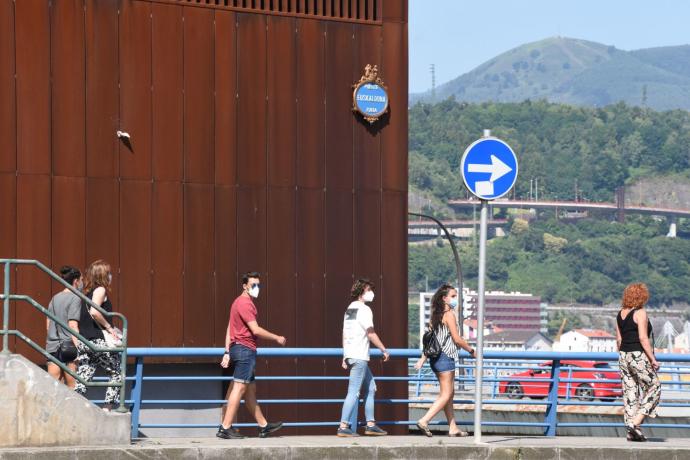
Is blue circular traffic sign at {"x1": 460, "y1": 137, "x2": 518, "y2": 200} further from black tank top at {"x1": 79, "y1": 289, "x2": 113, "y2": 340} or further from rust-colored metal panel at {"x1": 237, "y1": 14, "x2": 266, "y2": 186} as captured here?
rust-colored metal panel at {"x1": 237, "y1": 14, "x2": 266, "y2": 186}

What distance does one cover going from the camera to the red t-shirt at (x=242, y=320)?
46.2ft

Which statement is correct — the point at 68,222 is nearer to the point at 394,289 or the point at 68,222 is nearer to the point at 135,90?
the point at 135,90

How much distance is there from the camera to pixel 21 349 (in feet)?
58.0

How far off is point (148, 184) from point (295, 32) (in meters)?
3.11

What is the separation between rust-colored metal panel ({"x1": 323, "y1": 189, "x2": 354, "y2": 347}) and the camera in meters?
19.7

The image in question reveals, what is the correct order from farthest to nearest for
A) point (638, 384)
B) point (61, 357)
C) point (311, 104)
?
point (311, 104) → point (638, 384) → point (61, 357)

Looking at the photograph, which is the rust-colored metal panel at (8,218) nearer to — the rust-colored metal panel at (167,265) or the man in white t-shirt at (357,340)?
the rust-colored metal panel at (167,265)

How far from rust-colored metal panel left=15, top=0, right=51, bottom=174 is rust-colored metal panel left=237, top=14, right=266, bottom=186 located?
2674mm

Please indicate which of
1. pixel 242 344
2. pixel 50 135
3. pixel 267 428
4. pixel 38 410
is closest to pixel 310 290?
pixel 50 135

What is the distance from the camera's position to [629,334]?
1514cm

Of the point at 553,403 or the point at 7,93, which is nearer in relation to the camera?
the point at 553,403

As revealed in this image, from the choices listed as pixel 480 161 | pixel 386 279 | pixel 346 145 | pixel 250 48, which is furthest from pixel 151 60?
pixel 480 161

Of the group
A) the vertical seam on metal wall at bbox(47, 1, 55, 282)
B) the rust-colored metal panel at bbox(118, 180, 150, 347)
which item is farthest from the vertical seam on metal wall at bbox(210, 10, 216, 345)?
the vertical seam on metal wall at bbox(47, 1, 55, 282)

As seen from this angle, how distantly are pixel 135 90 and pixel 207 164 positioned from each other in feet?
4.53
